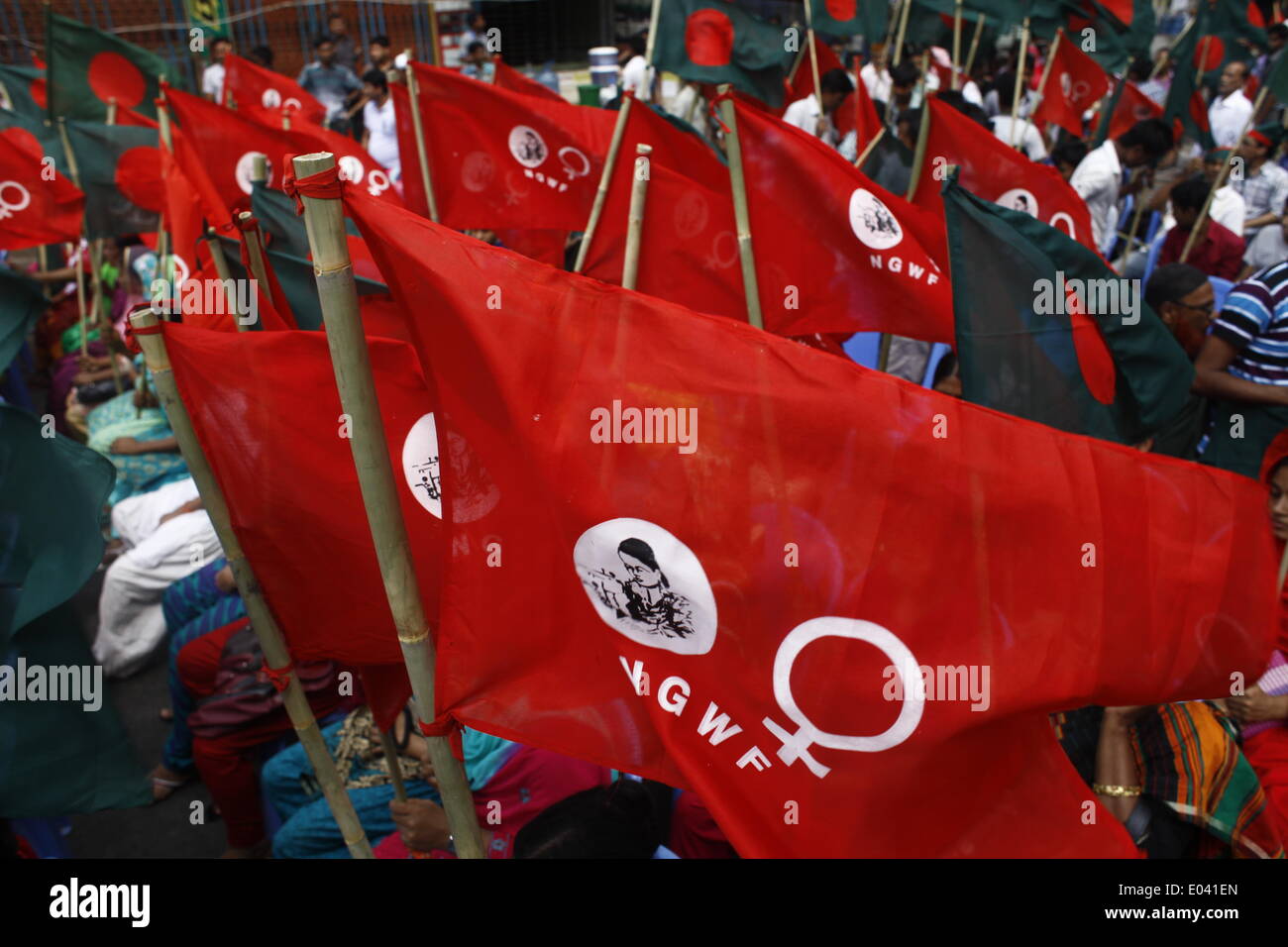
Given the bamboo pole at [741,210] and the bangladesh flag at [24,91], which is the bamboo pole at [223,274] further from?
the bangladesh flag at [24,91]

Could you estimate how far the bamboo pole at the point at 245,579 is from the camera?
2.27 meters

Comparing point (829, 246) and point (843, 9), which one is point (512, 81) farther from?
point (829, 246)

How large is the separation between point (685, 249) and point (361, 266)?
1188 mm

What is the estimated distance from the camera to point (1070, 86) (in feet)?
24.3

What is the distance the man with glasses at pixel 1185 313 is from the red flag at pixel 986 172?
0.57m

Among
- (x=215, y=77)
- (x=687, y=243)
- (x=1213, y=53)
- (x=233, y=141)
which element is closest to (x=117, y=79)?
(x=233, y=141)

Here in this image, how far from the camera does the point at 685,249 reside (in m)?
3.58

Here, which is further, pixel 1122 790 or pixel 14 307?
pixel 14 307

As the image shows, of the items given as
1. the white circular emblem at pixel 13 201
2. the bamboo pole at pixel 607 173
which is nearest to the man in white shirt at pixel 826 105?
the bamboo pole at pixel 607 173

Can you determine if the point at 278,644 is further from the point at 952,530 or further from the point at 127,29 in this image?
the point at 127,29

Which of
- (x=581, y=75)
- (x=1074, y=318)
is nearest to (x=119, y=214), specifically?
(x=1074, y=318)

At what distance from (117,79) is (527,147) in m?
3.61

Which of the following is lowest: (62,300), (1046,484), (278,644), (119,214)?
(62,300)

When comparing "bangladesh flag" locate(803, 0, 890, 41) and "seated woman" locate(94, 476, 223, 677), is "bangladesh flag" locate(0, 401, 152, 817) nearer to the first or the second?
"seated woman" locate(94, 476, 223, 677)
